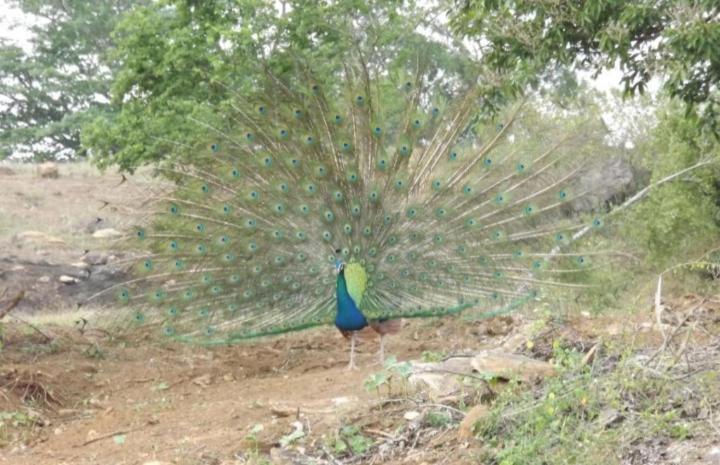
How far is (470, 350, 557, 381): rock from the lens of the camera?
5.75 m

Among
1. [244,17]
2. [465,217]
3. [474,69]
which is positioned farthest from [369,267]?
[244,17]

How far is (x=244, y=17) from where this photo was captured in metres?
16.5

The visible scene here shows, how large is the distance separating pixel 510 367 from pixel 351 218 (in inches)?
150

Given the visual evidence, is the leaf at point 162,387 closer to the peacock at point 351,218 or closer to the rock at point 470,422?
the peacock at point 351,218

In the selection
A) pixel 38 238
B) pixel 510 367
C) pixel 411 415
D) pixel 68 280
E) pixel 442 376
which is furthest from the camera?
pixel 38 238

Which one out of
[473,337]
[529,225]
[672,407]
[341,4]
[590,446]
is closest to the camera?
[590,446]

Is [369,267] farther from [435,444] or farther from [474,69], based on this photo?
[435,444]

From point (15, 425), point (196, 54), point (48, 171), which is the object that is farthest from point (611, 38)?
point (48, 171)

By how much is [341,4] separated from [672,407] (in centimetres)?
1386

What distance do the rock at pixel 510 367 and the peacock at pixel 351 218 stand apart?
2945 millimetres

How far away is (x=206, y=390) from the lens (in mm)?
8742

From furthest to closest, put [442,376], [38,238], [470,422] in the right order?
[38,238], [442,376], [470,422]

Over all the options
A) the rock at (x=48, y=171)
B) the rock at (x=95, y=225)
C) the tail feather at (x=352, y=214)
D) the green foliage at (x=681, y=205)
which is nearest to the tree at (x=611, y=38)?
the tail feather at (x=352, y=214)

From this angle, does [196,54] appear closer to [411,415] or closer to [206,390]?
[206,390]
